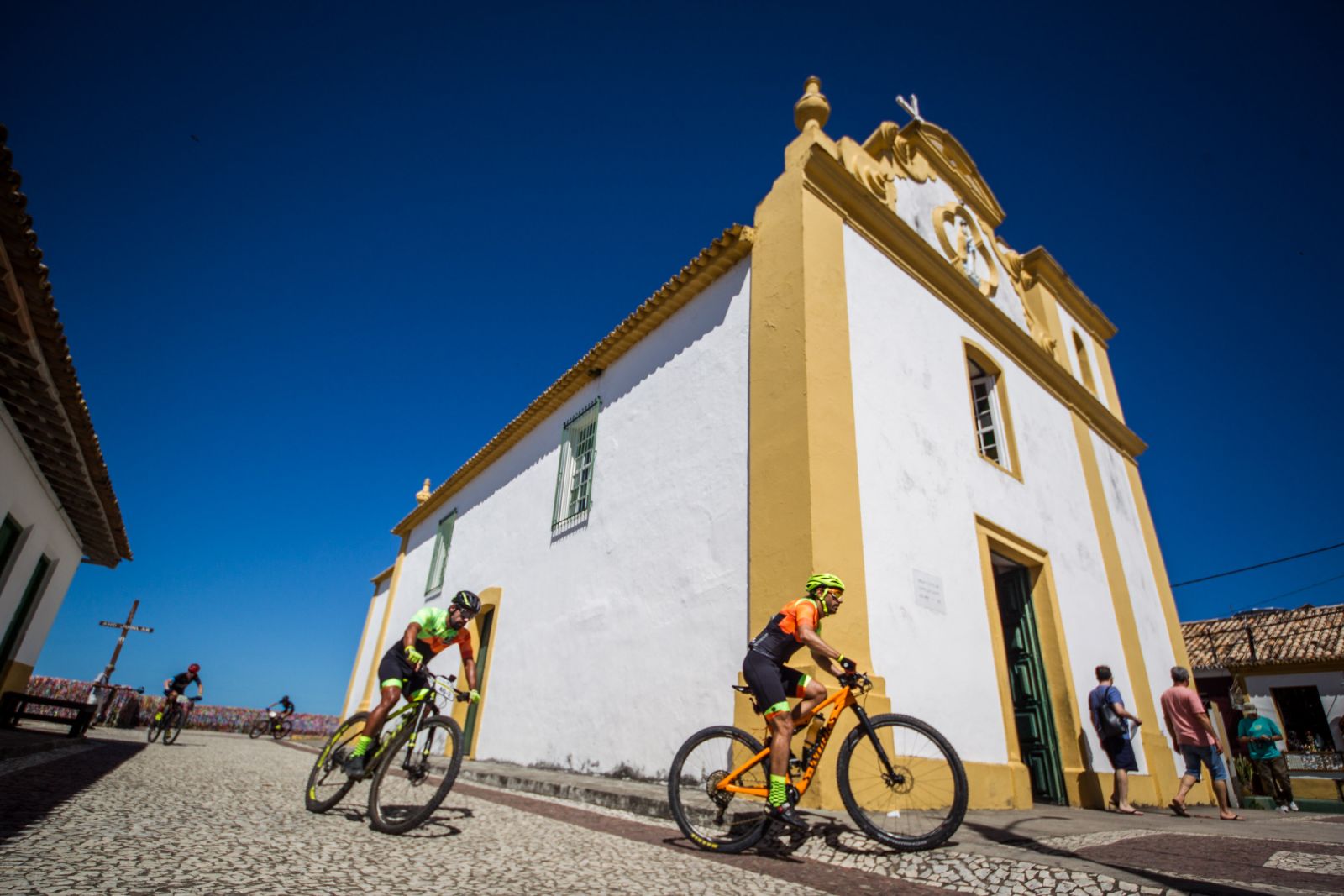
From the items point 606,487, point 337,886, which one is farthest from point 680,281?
point 337,886

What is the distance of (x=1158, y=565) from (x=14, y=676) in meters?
17.9

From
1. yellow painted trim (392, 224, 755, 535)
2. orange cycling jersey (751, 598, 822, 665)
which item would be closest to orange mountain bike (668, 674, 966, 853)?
orange cycling jersey (751, 598, 822, 665)

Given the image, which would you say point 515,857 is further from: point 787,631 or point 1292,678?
point 1292,678

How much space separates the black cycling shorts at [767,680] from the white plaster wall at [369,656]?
1348 centimetres

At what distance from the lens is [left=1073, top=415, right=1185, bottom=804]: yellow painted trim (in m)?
7.86

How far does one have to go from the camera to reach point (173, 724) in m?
10.3

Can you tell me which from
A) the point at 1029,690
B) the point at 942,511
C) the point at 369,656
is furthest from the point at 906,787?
the point at 369,656

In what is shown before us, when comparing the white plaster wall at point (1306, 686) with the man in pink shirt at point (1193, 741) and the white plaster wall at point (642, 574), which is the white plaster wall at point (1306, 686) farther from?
the white plaster wall at point (642, 574)

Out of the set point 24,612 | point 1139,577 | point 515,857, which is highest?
point 1139,577

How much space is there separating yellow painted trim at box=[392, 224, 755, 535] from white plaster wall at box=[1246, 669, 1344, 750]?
17744 mm

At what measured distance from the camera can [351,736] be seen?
4.17m

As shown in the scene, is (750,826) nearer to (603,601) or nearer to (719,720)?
(719,720)

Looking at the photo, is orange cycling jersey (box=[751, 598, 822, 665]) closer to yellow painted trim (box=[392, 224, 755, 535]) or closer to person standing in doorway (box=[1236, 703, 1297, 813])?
yellow painted trim (box=[392, 224, 755, 535])

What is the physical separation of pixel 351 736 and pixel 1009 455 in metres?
7.68
